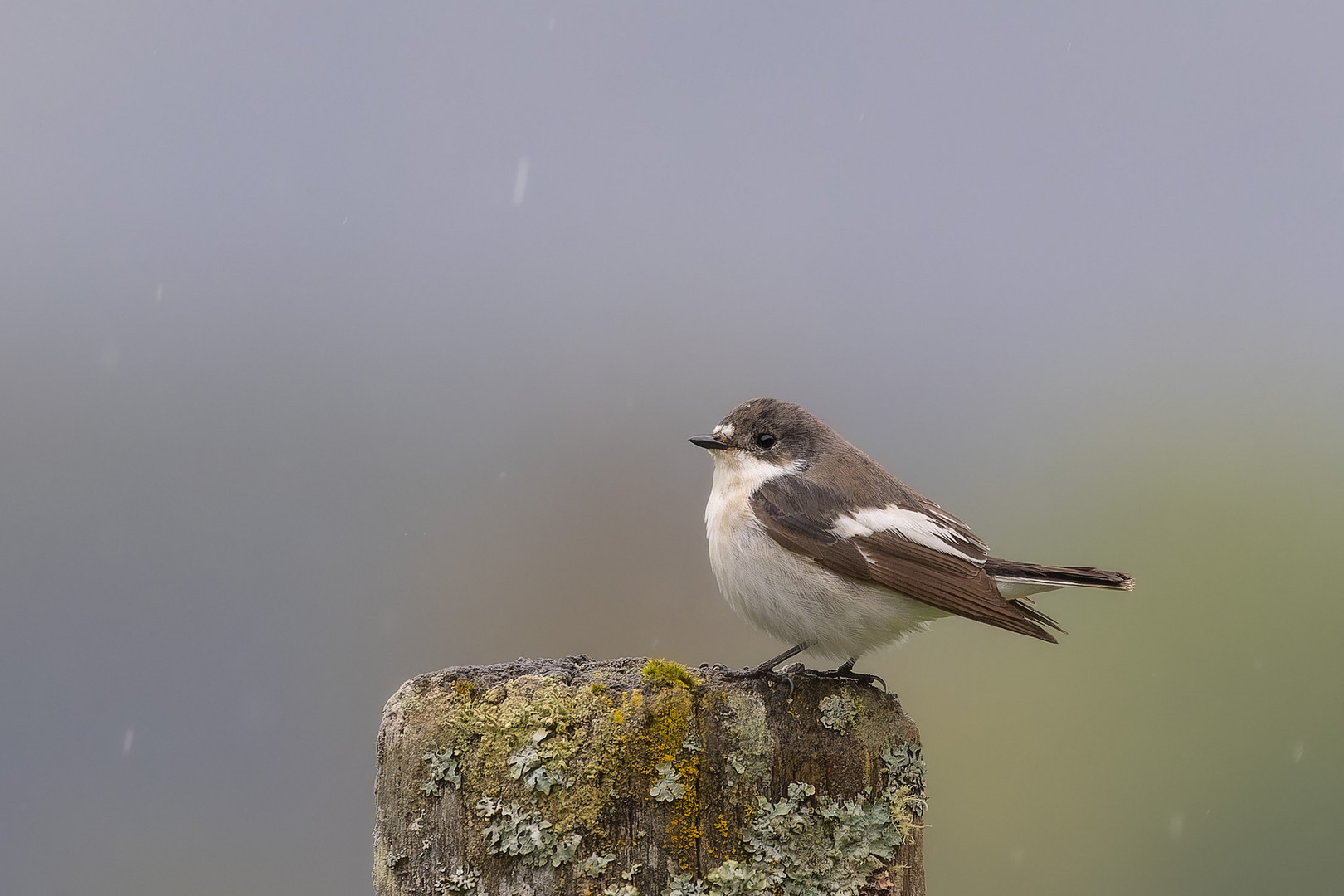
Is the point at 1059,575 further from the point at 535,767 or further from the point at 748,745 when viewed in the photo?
the point at 535,767

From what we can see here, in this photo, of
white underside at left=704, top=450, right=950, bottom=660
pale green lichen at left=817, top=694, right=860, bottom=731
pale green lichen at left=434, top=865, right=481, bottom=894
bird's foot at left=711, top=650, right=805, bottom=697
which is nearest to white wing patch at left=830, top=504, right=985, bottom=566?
white underside at left=704, top=450, right=950, bottom=660

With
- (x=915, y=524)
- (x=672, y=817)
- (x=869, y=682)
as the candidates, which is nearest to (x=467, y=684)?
(x=672, y=817)

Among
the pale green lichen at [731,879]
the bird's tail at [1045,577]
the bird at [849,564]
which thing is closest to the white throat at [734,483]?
the bird at [849,564]

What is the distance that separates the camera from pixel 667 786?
2.84 m

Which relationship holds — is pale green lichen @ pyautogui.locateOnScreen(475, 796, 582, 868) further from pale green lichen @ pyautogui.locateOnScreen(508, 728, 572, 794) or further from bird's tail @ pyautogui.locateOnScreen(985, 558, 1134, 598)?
bird's tail @ pyautogui.locateOnScreen(985, 558, 1134, 598)

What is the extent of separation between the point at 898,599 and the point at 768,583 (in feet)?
1.68

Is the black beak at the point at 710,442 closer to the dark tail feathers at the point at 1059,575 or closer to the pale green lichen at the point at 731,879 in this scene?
the dark tail feathers at the point at 1059,575

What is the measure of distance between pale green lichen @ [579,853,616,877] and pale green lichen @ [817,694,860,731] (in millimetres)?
725

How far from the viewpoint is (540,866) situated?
2830mm

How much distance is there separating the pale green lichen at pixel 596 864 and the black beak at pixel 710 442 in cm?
232

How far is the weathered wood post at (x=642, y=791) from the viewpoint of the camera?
2.83m

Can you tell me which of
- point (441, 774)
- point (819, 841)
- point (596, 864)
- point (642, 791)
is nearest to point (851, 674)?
point (819, 841)

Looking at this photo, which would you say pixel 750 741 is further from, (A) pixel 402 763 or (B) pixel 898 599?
(B) pixel 898 599

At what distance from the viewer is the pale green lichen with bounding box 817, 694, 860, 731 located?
3043 millimetres
